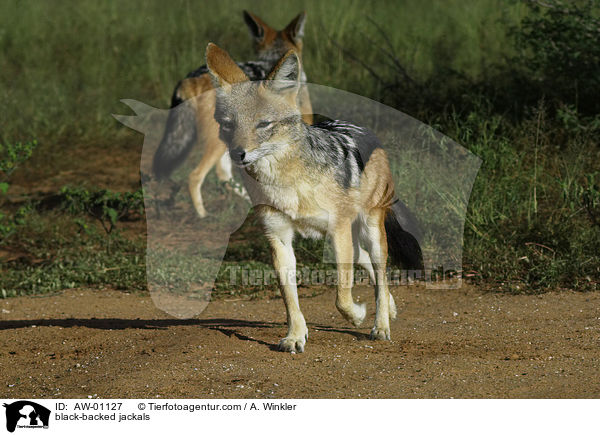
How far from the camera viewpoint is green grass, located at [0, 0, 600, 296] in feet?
19.1

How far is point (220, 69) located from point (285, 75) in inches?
13.1

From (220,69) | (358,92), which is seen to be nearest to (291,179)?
(220,69)

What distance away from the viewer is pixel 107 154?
8.98 metres

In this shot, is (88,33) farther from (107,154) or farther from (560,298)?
(560,298)

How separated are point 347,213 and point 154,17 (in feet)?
27.1

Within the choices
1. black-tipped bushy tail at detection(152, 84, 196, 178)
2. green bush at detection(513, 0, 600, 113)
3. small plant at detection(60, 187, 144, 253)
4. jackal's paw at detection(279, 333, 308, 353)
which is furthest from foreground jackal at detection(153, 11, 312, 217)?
jackal's paw at detection(279, 333, 308, 353)

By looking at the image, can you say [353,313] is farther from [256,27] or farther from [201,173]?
[256,27]

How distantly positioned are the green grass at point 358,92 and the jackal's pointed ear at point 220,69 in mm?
2118

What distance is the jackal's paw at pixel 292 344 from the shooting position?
3938 mm

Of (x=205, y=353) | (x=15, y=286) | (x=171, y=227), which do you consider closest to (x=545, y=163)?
(x=171, y=227)

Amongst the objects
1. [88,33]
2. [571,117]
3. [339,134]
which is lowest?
[339,134]

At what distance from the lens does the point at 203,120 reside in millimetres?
7652
